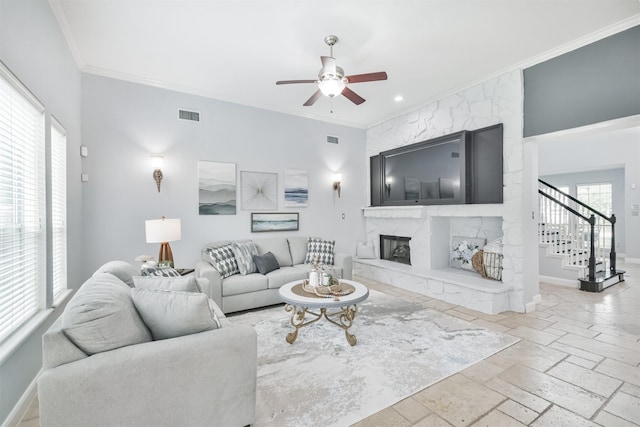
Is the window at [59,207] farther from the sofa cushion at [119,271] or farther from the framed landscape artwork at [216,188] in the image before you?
the framed landscape artwork at [216,188]

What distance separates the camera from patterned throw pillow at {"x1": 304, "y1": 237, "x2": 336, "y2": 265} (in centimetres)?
481

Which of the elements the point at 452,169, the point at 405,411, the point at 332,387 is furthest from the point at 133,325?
the point at 452,169

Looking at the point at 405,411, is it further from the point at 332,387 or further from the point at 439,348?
the point at 439,348

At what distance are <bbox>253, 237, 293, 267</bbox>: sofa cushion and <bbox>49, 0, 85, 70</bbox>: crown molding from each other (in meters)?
3.13

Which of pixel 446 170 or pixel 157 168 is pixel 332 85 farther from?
pixel 157 168

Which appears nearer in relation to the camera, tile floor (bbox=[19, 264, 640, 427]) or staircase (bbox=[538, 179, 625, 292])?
tile floor (bbox=[19, 264, 640, 427])

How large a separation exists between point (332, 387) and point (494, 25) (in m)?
3.64

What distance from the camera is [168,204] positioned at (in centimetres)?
425

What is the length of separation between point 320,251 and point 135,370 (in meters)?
3.55

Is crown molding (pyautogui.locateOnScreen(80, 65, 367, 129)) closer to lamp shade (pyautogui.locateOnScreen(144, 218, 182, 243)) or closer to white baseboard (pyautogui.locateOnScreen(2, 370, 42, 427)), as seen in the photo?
lamp shade (pyautogui.locateOnScreen(144, 218, 182, 243))

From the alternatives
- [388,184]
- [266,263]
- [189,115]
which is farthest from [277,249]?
[388,184]

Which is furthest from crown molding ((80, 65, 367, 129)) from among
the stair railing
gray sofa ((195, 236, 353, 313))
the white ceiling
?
the stair railing

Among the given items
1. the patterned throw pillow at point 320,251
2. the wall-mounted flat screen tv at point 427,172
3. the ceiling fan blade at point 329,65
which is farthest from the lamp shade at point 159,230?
the wall-mounted flat screen tv at point 427,172

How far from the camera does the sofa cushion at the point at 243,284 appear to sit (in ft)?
12.3
